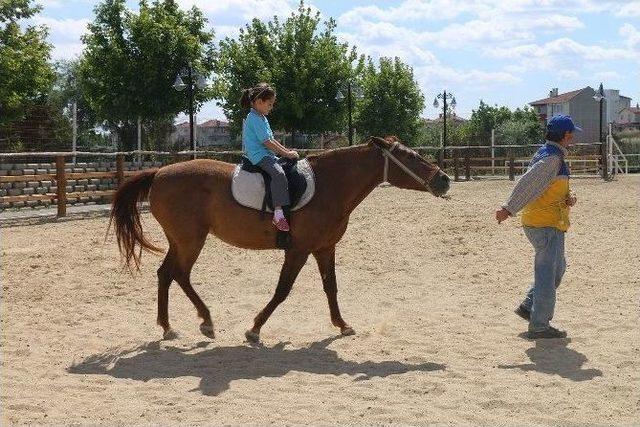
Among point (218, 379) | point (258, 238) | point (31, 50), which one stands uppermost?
point (31, 50)

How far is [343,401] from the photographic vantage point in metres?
4.93

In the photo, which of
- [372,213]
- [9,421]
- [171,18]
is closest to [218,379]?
[9,421]

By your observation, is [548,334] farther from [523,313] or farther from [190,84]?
[190,84]

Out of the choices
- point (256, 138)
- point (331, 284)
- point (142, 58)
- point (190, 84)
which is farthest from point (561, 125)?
point (142, 58)

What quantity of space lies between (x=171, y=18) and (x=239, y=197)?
847 inches

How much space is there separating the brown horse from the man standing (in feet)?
2.37

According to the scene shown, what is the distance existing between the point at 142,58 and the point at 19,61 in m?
4.64

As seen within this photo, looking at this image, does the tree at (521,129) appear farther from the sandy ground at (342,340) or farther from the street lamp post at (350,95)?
the sandy ground at (342,340)

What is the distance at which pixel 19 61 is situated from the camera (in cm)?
2327

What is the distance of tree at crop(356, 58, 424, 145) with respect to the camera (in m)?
42.6

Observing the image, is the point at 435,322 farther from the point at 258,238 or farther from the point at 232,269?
the point at 232,269

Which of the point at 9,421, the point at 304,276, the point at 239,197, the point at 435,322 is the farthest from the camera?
the point at 304,276

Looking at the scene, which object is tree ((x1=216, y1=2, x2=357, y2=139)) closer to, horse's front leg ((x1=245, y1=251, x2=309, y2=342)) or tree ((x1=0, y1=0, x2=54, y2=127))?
tree ((x1=0, y1=0, x2=54, y2=127))

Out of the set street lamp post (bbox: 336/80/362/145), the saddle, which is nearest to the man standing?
the saddle
